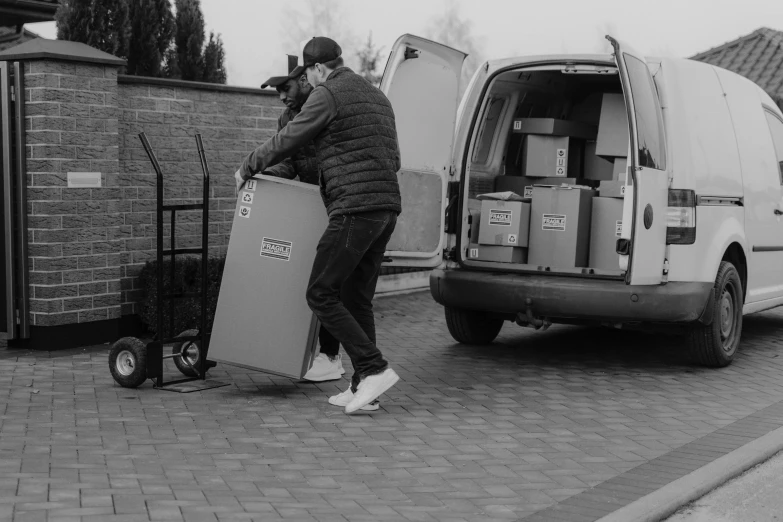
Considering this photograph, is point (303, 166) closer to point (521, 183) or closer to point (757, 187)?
point (521, 183)

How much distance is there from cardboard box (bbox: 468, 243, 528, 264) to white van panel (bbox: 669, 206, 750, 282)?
45.7 inches

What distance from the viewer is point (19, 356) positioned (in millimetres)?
7840

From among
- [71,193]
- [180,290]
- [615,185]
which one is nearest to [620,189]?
[615,185]

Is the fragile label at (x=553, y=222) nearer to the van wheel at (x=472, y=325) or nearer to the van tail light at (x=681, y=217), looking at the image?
the van tail light at (x=681, y=217)

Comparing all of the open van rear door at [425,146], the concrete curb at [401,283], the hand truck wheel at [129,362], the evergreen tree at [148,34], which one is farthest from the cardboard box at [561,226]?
the evergreen tree at [148,34]

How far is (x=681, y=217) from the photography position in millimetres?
7227

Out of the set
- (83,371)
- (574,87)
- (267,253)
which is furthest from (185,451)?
(574,87)

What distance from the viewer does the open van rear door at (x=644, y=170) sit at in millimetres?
6914

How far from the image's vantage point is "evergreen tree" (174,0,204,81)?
12411 millimetres

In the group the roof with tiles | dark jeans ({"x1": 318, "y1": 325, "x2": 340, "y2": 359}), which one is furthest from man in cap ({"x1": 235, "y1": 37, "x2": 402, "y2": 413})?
the roof with tiles

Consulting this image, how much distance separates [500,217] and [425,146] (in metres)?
0.74

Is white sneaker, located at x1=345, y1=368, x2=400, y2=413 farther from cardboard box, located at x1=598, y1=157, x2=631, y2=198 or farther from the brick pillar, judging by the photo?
the brick pillar

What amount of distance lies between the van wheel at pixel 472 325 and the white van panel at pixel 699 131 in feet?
6.23

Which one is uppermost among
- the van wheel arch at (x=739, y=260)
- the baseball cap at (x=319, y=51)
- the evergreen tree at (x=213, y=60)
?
the evergreen tree at (x=213, y=60)
